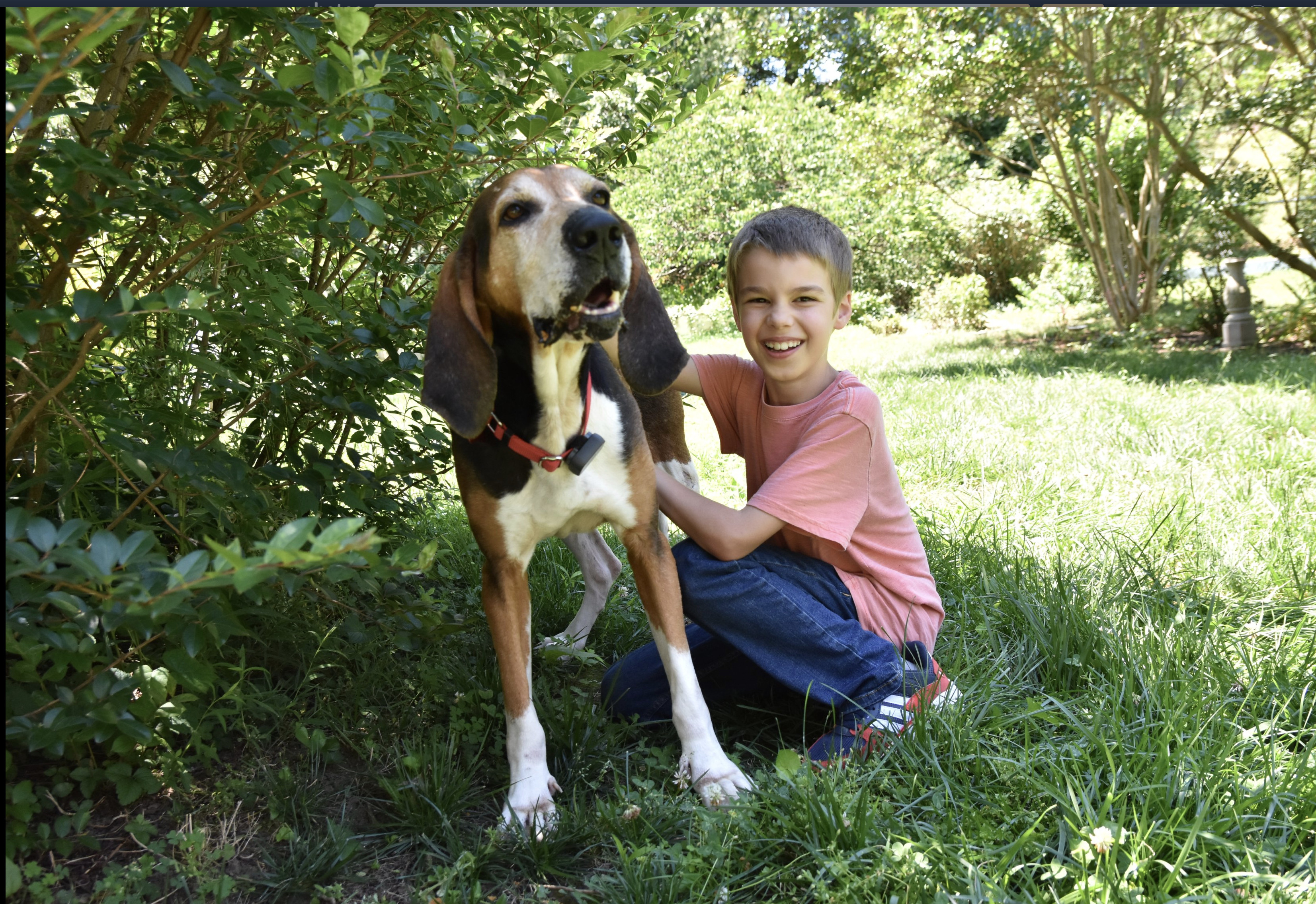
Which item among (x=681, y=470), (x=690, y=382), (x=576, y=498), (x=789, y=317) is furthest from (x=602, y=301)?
(x=681, y=470)

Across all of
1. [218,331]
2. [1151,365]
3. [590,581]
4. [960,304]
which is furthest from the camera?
[960,304]

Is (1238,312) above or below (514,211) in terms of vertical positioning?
below

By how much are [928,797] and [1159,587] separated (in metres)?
1.54

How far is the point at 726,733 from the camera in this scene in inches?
112

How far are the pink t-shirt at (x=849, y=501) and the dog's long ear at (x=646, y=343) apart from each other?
0.48 meters

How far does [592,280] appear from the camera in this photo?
222 cm

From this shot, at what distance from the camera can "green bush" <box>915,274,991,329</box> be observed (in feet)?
49.9

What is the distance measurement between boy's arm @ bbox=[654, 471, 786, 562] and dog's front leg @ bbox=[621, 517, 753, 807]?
16 cm

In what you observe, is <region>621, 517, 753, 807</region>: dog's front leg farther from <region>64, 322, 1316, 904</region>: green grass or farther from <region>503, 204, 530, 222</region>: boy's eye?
<region>503, 204, 530, 222</region>: boy's eye

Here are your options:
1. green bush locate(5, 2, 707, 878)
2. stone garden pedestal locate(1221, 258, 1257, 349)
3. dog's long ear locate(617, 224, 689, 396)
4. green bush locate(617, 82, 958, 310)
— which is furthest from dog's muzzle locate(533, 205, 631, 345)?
green bush locate(617, 82, 958, 310)

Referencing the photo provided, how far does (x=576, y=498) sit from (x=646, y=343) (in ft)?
1.57

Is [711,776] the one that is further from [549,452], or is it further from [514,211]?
[514,211]

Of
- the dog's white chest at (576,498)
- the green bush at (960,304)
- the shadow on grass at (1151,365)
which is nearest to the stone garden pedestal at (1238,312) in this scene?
the shadow on grass at (1151,365)

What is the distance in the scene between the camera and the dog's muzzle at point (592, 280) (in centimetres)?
219
